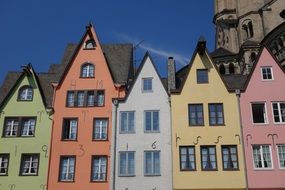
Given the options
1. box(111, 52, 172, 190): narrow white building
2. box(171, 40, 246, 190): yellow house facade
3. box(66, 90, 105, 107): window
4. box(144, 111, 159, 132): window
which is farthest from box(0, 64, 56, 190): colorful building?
box(171, 40, 246, 190): yellow house facade

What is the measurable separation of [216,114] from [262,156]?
5167 millimetres

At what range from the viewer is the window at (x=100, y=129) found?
32.9 m

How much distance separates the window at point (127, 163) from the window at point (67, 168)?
4221 mm

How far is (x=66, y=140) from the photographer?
3281 centimetres

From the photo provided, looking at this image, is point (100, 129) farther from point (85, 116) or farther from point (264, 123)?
point (264, 123)

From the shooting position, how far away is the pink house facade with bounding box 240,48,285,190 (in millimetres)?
29688

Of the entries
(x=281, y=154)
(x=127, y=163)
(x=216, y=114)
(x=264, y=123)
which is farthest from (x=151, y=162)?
(x=281, y=154)

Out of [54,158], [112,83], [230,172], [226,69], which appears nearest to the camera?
[230,172]

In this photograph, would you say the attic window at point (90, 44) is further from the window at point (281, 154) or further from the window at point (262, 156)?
the window at point (281, 154)

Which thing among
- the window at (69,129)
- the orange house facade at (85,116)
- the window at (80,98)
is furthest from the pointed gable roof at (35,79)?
the window at (80,98)

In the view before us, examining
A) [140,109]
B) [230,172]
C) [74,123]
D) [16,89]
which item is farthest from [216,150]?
[16,89]

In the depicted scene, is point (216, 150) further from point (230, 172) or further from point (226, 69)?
point (226, 69)

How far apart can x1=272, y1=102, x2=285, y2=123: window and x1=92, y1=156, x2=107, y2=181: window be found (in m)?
15.2

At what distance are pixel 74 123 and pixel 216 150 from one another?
1291 cm
